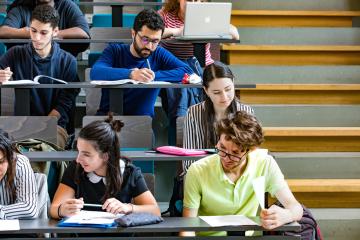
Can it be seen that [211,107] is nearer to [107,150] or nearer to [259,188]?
[107,150]

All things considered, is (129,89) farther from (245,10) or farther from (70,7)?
(245,10)

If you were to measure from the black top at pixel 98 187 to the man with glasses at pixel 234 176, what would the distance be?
8.2 inches

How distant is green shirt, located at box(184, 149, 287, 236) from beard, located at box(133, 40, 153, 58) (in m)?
1.73

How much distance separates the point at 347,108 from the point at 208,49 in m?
0.99

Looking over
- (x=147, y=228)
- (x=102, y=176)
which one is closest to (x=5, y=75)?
(x=102, y=176)

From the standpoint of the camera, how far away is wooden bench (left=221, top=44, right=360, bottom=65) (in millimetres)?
6434

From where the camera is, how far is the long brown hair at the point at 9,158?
11.6ft

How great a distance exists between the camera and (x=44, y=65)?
542cm

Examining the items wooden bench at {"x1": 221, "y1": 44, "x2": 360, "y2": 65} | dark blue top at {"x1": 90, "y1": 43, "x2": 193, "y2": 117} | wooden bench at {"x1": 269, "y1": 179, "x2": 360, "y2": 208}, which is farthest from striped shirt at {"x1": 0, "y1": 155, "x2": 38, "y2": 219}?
wooden bench at {"x1": 221, "y1": 44, "x2": 360, "y2": 65}

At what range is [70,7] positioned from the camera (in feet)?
20.5

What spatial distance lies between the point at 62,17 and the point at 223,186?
289 cm

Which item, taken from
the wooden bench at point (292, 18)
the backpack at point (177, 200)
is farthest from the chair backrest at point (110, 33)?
the backpack at point (177, 200)

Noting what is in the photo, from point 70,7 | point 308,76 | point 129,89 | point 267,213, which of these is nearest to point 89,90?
point 129,89

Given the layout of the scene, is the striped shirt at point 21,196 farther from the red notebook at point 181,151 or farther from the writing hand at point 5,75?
the writing hand at point 5,75
